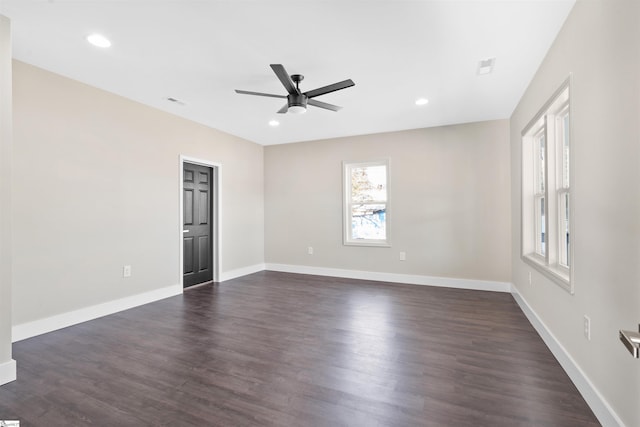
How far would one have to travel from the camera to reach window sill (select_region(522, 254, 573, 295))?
220 centimetres

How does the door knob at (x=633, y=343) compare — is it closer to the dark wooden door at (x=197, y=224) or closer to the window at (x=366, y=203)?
the window at (x=366, y=203)

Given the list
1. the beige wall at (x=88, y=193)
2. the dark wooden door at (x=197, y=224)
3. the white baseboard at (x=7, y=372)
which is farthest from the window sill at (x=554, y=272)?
A: the dark wooden door at (x=197, y=224)

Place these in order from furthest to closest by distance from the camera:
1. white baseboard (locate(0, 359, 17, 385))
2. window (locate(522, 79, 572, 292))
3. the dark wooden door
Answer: the dark wooden door < window (locate(522, 79, 572, 292)) < white baseboard (locate(0, 359, 17, 385))

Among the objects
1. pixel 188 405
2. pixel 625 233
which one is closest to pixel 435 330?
pixel 625 233

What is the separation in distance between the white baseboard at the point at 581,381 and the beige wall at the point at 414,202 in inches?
70.1

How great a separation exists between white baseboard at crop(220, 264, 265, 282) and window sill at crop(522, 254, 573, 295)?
442 centimetres

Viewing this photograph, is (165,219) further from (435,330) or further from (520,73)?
(520,73)

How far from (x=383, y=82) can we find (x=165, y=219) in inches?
131

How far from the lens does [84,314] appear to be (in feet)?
10.8

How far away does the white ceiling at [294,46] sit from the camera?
211 cm

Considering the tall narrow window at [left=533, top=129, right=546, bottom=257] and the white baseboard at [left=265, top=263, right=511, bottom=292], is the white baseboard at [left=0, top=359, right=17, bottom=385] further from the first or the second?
the tall narrow window at [left=533, top=129, right=546, bottom=257]

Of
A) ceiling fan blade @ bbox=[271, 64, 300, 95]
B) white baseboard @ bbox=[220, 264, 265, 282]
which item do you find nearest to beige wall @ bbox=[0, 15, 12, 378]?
ceiling fan blade @ bbox=[271, 64, 300, 95]

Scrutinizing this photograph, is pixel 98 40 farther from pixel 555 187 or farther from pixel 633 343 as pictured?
pixel 555 187

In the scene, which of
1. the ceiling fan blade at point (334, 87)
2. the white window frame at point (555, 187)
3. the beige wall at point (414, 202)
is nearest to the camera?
the white window frame at point (555, 187)
